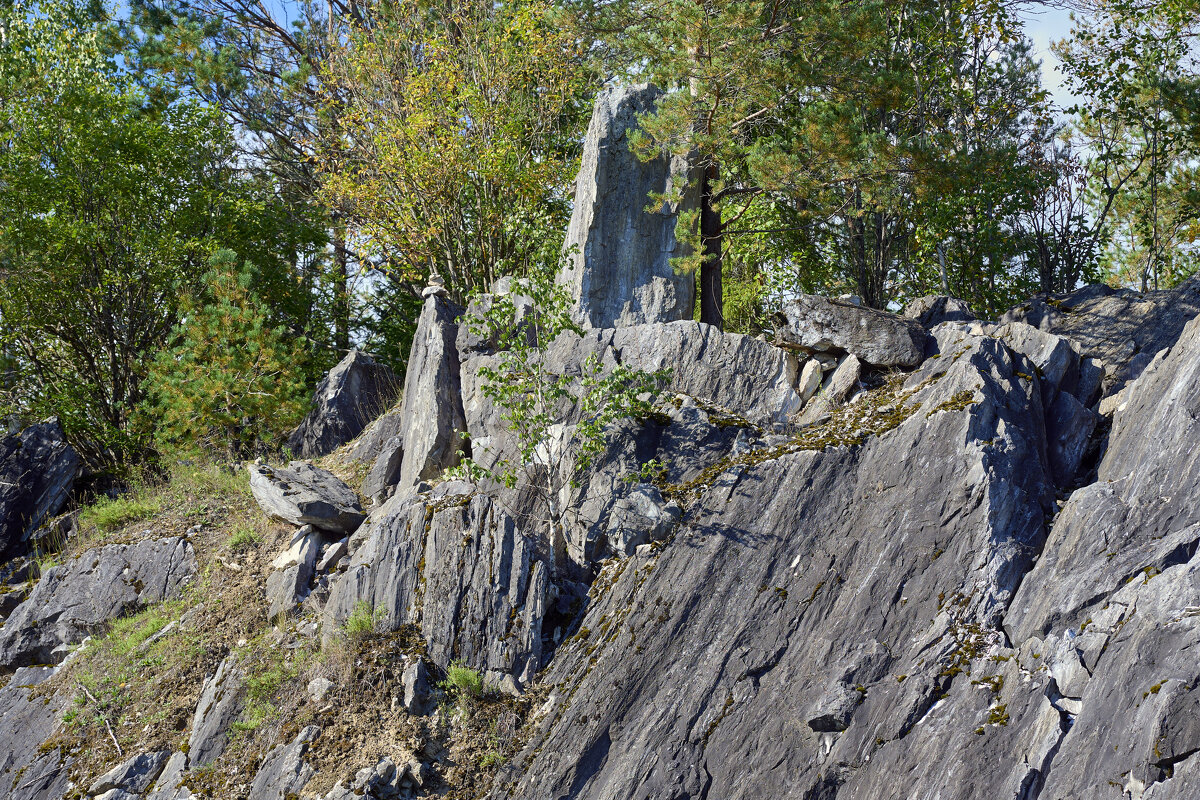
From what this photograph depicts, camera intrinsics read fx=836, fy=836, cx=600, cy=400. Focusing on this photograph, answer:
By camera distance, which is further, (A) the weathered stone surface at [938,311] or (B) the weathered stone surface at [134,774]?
(A) the weathered stone surface at [938,311]

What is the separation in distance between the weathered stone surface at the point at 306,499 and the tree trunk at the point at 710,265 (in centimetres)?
579

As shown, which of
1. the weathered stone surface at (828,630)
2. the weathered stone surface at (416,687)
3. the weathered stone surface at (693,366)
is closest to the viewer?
the weathered stone surface at (828,630)

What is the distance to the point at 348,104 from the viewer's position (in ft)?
55.5

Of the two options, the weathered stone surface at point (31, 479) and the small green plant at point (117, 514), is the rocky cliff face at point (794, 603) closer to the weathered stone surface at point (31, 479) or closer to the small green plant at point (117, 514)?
the small green plant at point (117, 514)

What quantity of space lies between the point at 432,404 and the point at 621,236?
3.59 meters

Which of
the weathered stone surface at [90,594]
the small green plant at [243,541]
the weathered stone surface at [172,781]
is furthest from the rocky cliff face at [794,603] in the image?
the small green plant at [243,541]

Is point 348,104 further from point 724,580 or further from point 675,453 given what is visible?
point 724,580

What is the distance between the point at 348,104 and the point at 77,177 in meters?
5.11

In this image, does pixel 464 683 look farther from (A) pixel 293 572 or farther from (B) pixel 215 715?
(A) pixel 293 572

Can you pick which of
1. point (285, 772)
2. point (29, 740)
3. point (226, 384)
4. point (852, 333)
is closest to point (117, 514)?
point (226, 384)

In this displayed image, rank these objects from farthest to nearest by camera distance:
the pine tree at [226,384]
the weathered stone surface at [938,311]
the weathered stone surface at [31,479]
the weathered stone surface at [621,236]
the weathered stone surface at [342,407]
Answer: the weathered stone surface at [342,407], the pine tree at [226,384], the weathered stone surface at [31,479], the weathered stone surface at [621,236], the weathered stone surface at [938,311]

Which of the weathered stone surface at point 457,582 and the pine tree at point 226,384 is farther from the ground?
the pine tree at point 226,384

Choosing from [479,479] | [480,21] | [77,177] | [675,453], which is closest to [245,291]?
[77,177]

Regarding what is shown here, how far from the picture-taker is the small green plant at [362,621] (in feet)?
27.1
